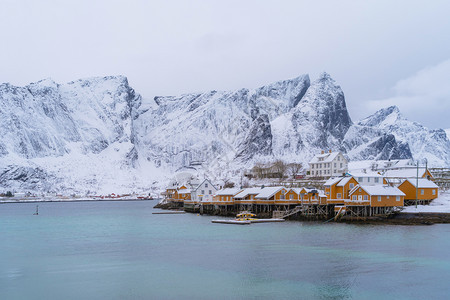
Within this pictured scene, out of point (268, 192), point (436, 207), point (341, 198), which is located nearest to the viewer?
point (436, 207)

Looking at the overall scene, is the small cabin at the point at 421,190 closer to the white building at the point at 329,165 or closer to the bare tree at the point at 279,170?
the white building at the point at 329,165

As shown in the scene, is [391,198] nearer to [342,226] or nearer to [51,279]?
[342,226]

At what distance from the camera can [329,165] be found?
121 metres

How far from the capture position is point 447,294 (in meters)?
26.2

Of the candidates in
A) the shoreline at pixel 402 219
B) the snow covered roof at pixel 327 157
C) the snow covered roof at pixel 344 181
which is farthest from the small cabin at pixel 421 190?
the snow covered roof at pixel 327 157

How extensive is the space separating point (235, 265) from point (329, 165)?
9169cm

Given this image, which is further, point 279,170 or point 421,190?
point 279,170

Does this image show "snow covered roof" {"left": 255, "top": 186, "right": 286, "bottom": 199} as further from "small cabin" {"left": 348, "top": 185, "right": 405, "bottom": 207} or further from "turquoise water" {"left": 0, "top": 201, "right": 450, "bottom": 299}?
"turquoise water" {"left": 0, "top": 201, "right": 450, "bottom": 299}

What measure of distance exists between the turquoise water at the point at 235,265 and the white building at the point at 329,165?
213ft

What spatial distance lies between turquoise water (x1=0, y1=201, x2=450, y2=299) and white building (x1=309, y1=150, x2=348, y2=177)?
213ft

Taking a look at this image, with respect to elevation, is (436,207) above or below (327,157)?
below

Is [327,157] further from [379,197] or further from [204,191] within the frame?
[379,197]

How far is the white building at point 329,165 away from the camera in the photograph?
119238 mm

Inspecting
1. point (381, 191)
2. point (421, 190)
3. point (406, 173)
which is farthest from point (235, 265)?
point (406, 173)
